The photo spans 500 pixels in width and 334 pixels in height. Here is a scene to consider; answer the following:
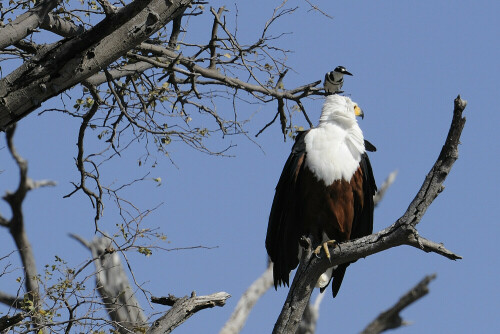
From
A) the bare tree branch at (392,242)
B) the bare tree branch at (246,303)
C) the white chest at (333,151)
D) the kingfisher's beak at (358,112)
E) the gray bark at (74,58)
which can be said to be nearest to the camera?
the bare tree branch at (392,242)

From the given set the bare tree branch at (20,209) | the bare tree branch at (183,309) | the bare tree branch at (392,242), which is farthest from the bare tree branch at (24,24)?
the bare tree branch at (20,209)

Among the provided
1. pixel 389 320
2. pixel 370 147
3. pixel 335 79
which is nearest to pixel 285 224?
pixel 370 147

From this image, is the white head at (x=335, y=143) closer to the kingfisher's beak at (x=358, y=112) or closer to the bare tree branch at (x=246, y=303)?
the kingfisher's beak at (x=358, y=112)

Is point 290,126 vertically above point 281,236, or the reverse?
point 290,126

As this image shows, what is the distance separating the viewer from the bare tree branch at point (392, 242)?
3.70 m

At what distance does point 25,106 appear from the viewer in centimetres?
Result: 396

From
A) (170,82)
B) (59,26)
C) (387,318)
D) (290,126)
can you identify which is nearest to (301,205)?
(290,126)

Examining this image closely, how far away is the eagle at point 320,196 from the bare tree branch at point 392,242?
865 millimetres

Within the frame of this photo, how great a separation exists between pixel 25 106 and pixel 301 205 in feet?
6.36

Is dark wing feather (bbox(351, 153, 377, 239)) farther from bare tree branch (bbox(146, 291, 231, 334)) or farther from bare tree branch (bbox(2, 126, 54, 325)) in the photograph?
bare tree branch (bbox(2, 126, 54, 325))

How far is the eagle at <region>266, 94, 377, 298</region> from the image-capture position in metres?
5.20

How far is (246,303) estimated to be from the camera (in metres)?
10.6

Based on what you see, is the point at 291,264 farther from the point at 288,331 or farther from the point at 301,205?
the point at 288,331

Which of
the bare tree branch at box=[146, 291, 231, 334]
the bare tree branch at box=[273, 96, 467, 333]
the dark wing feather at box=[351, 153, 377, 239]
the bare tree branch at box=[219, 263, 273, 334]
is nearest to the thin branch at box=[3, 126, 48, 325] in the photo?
the bare tree branch at box=[219, 263, 273, 334]
